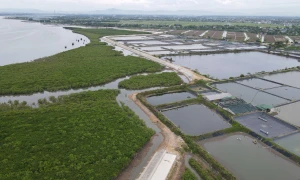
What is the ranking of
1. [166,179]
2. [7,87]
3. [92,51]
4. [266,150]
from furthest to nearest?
[92,51] → [7,87] → [266,150] → [166,179]

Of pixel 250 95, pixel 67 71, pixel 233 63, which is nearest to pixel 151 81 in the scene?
pixel 250 95

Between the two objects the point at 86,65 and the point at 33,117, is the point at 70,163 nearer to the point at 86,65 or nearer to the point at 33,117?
Result: the point at 33,117

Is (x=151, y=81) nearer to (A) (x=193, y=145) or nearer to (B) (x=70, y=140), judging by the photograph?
(A) (x=193, y=145)

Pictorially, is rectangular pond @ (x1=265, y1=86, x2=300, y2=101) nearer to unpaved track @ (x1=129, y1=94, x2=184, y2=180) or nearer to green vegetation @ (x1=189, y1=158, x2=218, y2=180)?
unpaved track @ (x1=129, y1=94, x2=184, y2=180)

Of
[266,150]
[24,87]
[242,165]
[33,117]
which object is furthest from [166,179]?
[24,87]

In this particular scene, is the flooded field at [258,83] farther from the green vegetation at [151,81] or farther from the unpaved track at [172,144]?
the unpaved track at [172,144]

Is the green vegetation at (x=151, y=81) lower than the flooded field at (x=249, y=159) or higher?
higher

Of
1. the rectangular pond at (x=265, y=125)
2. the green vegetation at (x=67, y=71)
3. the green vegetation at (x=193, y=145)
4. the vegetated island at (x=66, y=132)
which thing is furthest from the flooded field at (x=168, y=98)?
the green vegetation at (x=67, y=71)
